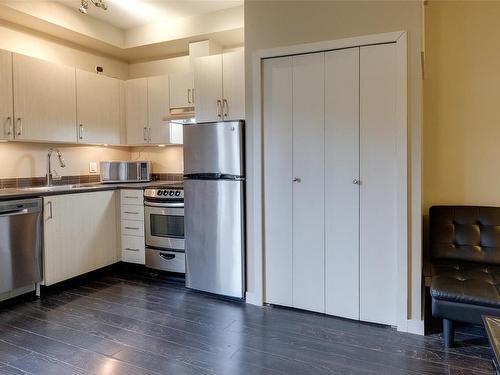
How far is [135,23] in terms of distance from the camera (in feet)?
13.1

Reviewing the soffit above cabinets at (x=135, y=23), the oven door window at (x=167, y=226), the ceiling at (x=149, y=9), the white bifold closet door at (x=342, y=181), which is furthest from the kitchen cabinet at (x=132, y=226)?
the white bifold closet door at (x=342, y=181)

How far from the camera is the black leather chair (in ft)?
7.05

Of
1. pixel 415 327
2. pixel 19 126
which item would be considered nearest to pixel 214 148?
pixel 19 126

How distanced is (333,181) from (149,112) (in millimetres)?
2481

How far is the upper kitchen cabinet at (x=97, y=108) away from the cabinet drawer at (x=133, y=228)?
0.99 m

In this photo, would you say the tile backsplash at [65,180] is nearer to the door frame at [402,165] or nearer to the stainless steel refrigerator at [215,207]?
the stainless steel refrigerator at [215,207]

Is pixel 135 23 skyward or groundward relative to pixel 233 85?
skyward

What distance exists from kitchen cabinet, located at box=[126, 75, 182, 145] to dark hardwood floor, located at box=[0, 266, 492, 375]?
1.86 meters

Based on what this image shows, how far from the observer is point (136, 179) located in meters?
4.32

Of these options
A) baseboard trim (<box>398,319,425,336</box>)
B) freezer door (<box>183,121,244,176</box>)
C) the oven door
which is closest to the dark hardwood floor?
baseboard trim (<box>398,319,425,336</box>)

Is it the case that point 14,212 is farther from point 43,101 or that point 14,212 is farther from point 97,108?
point 97,108

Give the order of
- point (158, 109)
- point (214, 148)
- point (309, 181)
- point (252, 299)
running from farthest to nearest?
point (158, 109) < point (214, 148) < point (252, 299) < point (309, 181)

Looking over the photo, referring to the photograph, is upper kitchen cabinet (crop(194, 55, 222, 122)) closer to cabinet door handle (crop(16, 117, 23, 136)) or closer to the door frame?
the door frame

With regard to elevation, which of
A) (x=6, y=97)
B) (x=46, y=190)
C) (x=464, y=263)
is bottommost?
(x=464, y=263)
